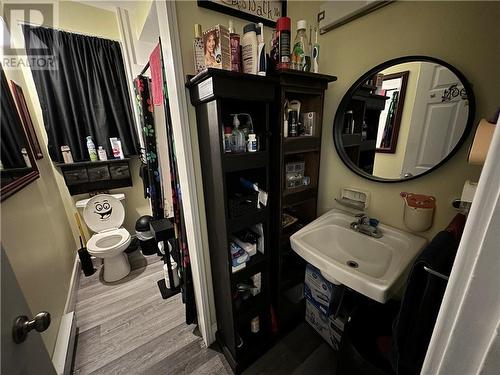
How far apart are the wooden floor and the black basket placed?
0.99 metres

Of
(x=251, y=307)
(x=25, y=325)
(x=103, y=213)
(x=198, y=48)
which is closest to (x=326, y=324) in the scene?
(x=251, y=307)

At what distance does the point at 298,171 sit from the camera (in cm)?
128

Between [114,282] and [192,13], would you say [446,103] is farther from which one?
[114,282]

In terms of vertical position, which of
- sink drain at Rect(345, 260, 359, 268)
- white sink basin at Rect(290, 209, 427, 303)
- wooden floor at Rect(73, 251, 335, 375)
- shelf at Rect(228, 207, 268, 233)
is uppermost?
shelf at Rect(228, 207, 268, 233)

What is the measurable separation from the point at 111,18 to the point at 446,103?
9.34 ft

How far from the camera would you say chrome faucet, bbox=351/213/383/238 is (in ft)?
3.51

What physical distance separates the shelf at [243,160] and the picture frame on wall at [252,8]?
696 mm

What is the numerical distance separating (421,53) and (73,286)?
290cm

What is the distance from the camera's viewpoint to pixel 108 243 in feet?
6.45

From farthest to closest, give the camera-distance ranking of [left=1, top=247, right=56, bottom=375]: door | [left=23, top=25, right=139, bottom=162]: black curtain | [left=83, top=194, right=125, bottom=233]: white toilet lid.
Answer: [left=83, top=194, right=125, bottom=233]: white toilet lid → [left=23, top=25, right=139, bottom=162]: black curtain → [left=1, top=247, right=56, bottom=375]: door

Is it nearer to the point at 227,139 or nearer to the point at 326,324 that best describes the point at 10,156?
the point at 227,139

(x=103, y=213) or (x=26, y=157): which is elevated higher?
(x=26, y=157)

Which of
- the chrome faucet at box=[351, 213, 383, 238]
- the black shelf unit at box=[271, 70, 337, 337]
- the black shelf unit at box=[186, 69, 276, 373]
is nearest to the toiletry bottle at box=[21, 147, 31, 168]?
the black shelf unit at box=[186, 69, 276, 373]

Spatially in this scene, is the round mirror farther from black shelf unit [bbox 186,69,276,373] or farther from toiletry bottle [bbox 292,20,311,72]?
black shelf unit [bbox 186,69,276,373]
